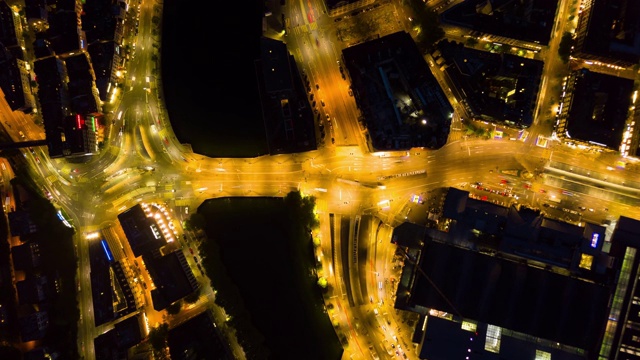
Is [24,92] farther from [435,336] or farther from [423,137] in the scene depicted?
[435,336]

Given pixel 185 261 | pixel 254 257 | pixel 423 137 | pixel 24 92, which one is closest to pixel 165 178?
pixel 185 261

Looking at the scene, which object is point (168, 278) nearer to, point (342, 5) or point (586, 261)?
point (342, 5)

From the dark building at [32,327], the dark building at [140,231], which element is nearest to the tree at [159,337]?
the dark building at [140,231]

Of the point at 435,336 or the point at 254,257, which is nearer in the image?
the point at 435,336

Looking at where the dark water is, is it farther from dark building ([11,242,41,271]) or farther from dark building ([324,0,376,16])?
dark building ([11,242,41,271])

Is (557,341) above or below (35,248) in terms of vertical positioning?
below

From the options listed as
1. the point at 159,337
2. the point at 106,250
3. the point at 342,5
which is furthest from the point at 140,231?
the point at 342,5
